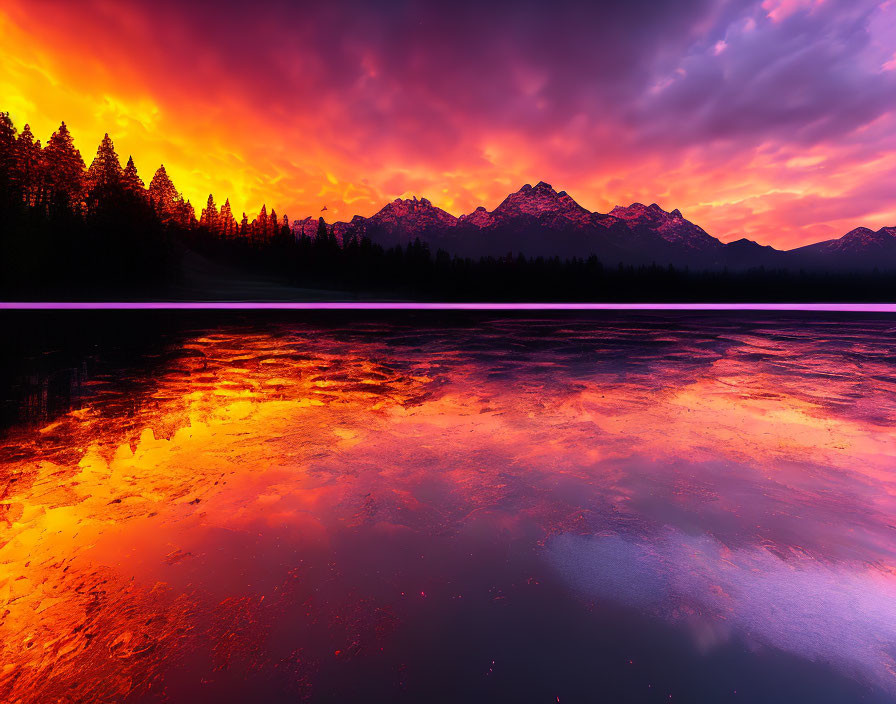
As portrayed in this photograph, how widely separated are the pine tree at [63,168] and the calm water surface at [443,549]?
86.3 metres

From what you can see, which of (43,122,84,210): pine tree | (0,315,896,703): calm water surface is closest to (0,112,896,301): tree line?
(43,122,84,210): pine tree

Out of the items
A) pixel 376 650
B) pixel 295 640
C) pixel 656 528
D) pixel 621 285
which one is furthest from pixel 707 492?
pixel 621 285

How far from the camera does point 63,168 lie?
75.7 metres

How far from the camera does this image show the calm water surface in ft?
10.3

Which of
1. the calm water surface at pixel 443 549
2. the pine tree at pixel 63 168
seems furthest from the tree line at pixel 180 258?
the calm water surface at pixel 443 549

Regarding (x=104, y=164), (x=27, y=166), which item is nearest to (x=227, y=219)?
(x=104, y=164)

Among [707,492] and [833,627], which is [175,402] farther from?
[833,627]

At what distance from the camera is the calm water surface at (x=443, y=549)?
10.3 feet

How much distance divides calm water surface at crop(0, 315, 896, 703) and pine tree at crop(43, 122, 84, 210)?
86317 millimetres

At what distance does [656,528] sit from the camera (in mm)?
5141

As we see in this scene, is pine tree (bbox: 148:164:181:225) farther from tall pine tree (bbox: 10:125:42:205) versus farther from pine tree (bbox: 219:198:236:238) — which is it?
tall pine tree (bbox: 10:125:42:205)

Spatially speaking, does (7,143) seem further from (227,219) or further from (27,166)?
(227,219)

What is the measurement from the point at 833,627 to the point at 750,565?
83cm

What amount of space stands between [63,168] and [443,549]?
326 ft
